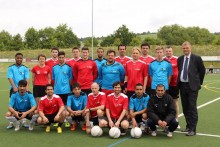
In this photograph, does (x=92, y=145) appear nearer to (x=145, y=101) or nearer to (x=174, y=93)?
(x=145, y=101)

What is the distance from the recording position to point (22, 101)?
7266 millimetres

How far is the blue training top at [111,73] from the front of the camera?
7.39 m

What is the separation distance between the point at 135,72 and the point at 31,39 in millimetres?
60889

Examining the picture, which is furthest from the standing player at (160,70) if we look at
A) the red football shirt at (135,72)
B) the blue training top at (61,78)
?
the blue training top at (61,78)

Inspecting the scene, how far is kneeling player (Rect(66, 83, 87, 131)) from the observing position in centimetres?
722

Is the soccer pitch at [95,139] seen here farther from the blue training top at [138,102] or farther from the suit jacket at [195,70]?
the suit jacket at [195,70]

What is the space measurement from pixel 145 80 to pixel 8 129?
3.27 meters

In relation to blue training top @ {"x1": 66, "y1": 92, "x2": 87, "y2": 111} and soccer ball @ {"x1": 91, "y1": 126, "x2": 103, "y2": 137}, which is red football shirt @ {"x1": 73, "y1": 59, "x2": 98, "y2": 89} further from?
soccer ball @ {"x1": 91, "y1": 126, "x2": 103, "y2": 137}

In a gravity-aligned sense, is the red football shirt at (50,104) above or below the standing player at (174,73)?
below

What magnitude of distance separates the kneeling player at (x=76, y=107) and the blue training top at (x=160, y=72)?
1.64m

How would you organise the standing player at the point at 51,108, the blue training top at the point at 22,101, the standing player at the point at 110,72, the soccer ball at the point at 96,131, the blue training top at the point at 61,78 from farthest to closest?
the blue training top at the point at 61,78 < the standing player at the point at 110,72 < the blue training top at the point at 22,101 < the standing player at the point at 51,108 < the soccer ball at the point at 96,131

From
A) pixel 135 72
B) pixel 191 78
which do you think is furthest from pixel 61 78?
pixel 191 78

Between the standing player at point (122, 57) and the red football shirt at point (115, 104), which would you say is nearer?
the red football shirt at point (115, 104)


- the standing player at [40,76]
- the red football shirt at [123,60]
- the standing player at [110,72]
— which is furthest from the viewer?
the standing player at [40,76]
